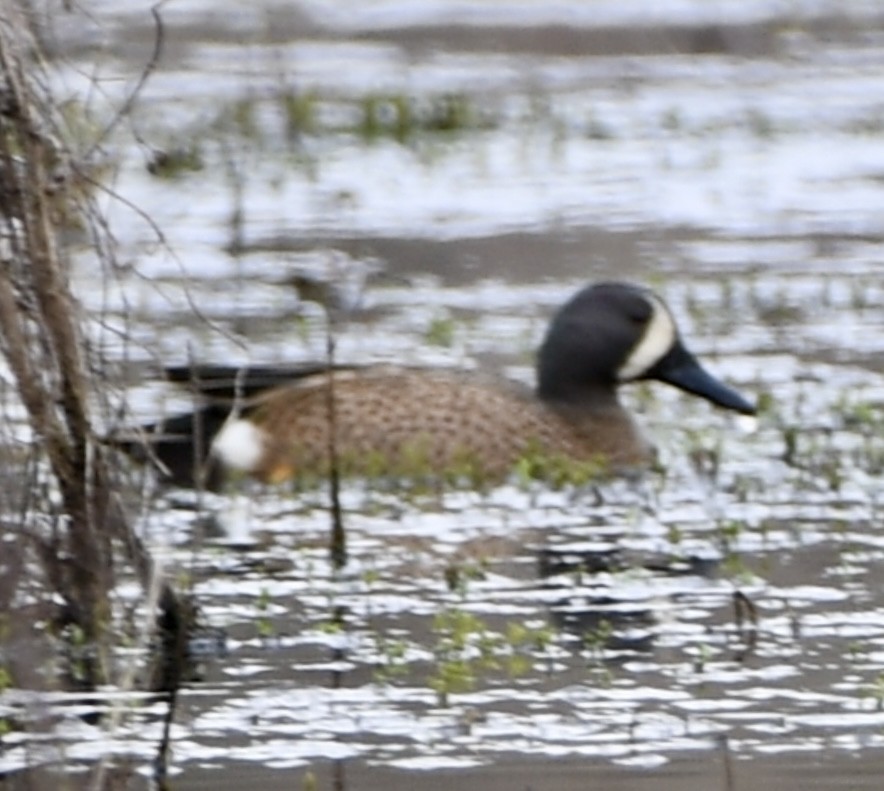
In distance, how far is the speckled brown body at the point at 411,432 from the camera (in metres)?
9.45

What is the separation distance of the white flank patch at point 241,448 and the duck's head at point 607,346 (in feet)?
3.04

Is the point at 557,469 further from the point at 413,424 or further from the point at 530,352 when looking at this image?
the point at 530,352

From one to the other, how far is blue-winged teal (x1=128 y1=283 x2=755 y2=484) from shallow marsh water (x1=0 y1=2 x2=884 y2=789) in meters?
0.15

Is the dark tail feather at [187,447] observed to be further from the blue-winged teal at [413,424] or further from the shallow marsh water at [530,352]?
the shallow marsh water at [530,352]

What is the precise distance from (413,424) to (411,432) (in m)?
0.03

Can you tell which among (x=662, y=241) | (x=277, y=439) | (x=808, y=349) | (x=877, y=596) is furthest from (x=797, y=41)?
(x=877, y=596)

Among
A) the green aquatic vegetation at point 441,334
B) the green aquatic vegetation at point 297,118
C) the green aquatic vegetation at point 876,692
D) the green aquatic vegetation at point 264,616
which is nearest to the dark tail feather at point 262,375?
the green aquatic vegetation at point 441,334

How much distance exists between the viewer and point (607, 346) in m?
9.93

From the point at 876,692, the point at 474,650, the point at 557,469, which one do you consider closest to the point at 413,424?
Answer: the point at 557,469

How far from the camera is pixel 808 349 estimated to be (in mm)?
10766

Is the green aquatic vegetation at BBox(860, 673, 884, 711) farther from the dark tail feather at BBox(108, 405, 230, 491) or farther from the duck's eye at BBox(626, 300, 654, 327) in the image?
the duck's eye at BBox(626, 300, 654, 327)

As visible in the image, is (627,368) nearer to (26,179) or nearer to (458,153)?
(26,179)

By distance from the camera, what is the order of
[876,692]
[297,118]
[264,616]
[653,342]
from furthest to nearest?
[297,118], [653,342], [264,616], [876,692]

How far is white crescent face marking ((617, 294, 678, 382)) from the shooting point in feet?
32.4
